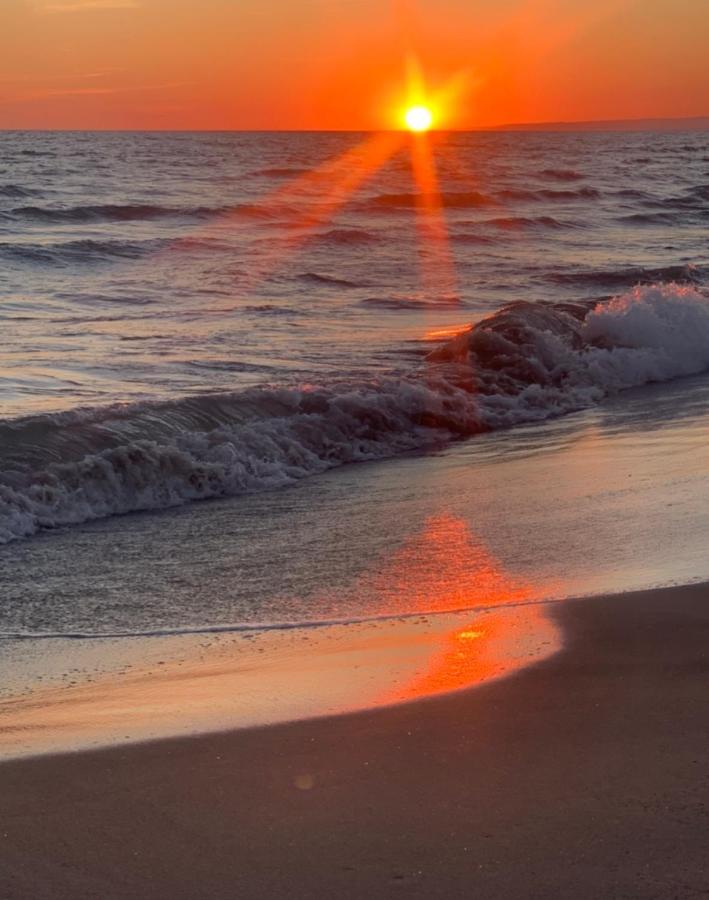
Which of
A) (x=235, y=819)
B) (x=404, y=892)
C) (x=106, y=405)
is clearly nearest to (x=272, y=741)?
(x=235, y=819)

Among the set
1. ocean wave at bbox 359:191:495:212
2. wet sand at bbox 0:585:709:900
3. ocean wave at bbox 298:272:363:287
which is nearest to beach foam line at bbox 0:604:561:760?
wet sand at bbox 0:585:709:900

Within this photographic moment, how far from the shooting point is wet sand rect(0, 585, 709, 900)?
273 centimetres

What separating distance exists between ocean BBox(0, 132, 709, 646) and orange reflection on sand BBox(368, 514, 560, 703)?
3cm

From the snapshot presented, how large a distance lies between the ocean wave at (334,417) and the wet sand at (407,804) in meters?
4.43

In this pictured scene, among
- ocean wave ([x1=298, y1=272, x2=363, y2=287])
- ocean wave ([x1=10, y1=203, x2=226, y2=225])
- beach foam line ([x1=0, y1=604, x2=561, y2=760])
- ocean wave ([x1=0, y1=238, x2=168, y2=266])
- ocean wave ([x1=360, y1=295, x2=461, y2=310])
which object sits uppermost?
ocean wave ([x1=10, y1=203, x2=226, y2=225])

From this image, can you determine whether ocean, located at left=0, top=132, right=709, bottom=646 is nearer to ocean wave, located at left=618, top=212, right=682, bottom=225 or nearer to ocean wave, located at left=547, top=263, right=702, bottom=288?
ocean wave, located at left=547, top=263, right=702, bottom=288

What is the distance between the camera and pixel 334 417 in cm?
1069

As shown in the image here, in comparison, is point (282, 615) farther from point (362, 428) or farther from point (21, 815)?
point (362, 428)

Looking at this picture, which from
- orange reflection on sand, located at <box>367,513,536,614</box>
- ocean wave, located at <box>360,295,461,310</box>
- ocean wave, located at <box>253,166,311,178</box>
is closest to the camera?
orange reflection on sand, located at <box>367,513,536,614</box>

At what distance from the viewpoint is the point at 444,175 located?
59344 mm

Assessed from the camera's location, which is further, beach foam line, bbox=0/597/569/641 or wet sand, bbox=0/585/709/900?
beach foam line, bbox=0/597/569/641

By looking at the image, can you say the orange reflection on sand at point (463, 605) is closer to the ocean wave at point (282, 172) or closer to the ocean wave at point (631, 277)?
the ocean wave at point (631, 277)

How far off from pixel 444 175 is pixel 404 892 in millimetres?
58574

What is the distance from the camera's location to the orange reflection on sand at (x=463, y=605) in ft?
13.8
